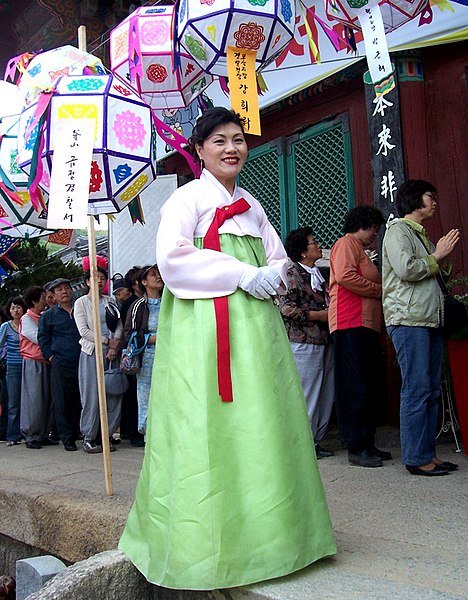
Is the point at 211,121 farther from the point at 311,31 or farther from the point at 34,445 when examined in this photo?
the point at 34,445

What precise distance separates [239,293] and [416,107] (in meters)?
3.33

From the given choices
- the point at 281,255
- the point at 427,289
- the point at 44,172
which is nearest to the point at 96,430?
the point at 44,172

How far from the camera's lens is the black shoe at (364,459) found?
4.28 meters

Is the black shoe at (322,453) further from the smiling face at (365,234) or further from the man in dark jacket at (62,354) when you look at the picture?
the man in dark jacket at (62,354)

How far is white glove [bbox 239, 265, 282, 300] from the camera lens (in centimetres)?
250

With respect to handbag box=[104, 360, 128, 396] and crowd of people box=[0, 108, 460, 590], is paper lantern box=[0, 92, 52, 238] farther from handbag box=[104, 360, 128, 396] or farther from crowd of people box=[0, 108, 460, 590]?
crowd of people box=[0, 108, 460, 590]

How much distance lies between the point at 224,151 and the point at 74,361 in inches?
168

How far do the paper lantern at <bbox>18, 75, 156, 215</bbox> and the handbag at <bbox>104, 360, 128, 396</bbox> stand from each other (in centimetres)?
243

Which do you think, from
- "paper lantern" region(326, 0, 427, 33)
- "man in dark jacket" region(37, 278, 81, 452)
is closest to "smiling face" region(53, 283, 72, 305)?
"man in dark jacket" region(37, 278, 81, 452)

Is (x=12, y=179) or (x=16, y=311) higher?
(x=12, y=179)

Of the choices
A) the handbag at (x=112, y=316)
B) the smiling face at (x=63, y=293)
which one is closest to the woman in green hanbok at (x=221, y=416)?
the handbag at (x=112, y=316)

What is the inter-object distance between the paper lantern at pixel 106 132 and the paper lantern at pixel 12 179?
1.29ft

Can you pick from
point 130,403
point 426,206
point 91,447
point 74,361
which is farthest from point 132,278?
point 426,206

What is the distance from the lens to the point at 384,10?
169 inches
